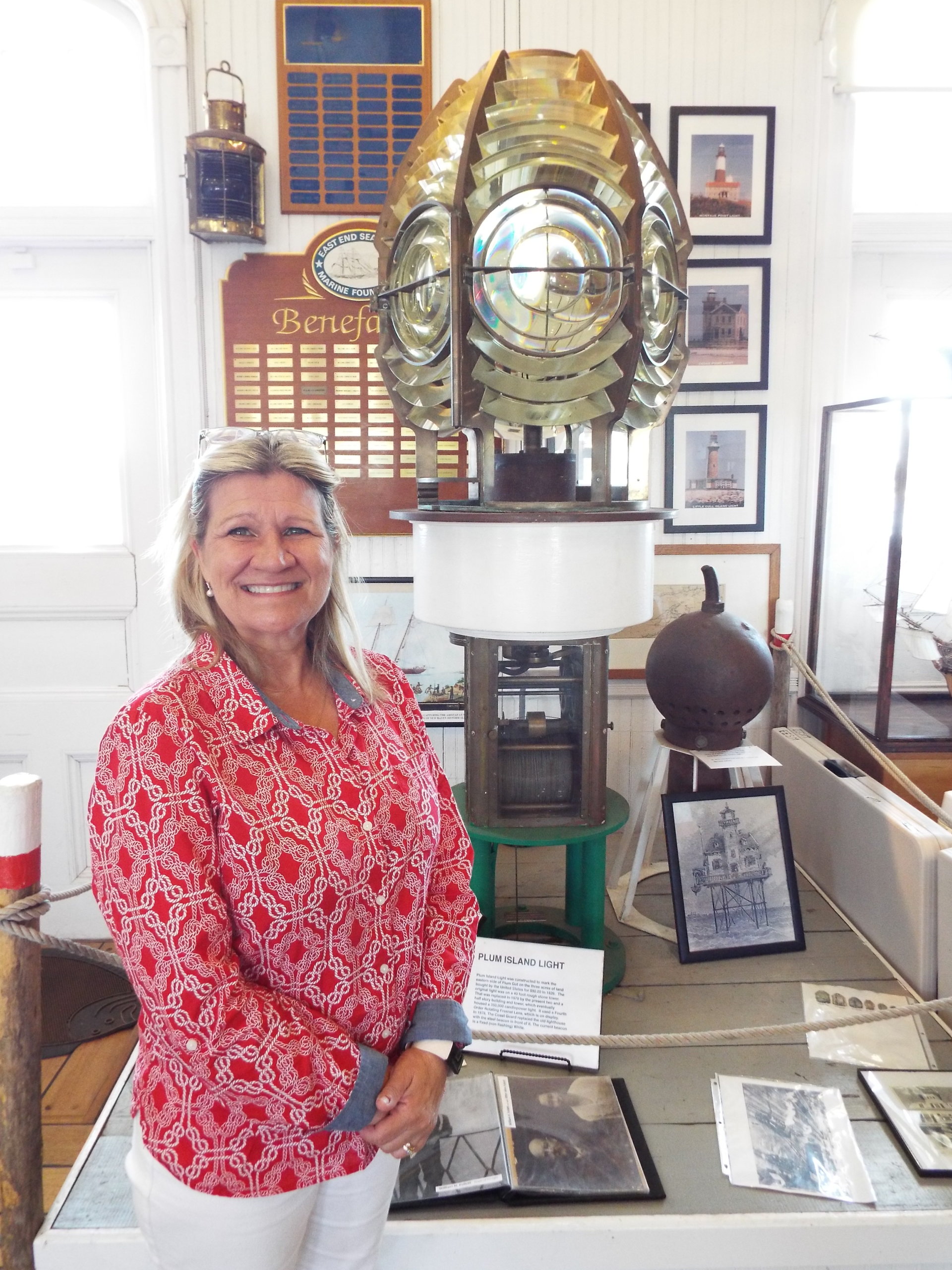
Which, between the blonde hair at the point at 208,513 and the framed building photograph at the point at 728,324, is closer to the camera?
the blonde hair at the point at 208,513

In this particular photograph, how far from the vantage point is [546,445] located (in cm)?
227

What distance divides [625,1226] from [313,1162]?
28.0 inches

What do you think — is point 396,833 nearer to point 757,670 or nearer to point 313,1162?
point 313,1162

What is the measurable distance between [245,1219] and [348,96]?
9.56 ft

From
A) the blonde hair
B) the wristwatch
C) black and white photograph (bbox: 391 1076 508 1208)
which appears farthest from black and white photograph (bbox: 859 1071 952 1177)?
the blonde hair

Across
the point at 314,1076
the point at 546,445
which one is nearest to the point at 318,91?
the point at 546,445

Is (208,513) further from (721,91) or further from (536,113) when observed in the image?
(721,91)

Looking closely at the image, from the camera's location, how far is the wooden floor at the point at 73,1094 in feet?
7.05

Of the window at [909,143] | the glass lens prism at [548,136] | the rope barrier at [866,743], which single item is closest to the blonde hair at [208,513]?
the glass lens prism at [548,136]

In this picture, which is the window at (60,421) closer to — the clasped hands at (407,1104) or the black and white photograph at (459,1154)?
the black and white photograph at (459,1154)

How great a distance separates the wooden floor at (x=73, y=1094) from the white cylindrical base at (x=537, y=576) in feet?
4.76

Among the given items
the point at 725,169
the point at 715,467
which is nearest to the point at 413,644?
the point at 715,467

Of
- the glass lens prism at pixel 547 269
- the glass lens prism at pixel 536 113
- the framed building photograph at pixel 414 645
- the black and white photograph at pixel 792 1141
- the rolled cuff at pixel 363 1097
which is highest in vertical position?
the glass lens prism at pixel 536 113

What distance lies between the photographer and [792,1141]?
5.70ft
